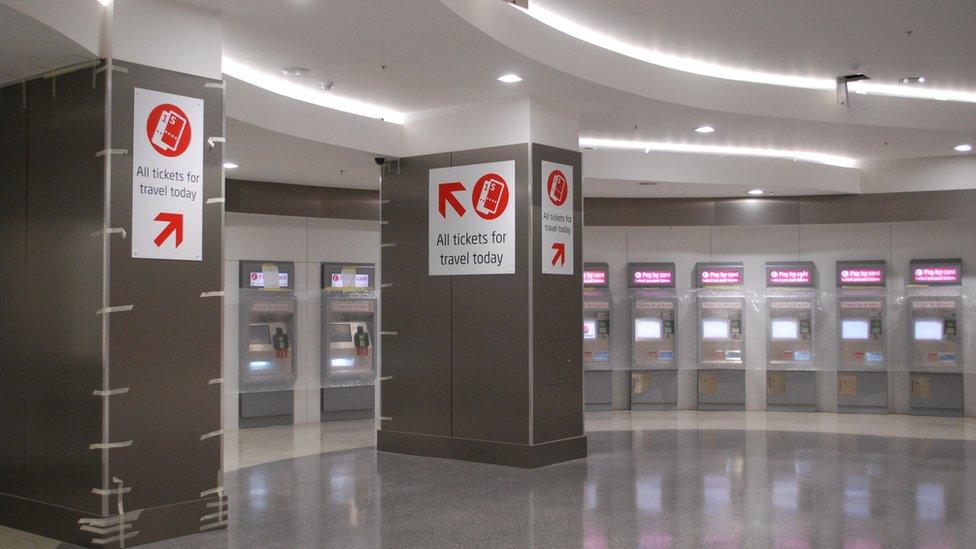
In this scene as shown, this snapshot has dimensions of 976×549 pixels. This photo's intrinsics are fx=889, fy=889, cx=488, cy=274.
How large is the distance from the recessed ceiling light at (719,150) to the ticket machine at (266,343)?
13.3 feet

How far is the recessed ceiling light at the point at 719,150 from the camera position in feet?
34.3

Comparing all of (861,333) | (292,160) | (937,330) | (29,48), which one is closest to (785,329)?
(861,333)

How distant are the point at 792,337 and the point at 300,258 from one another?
22.0ft

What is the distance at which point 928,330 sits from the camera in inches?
460

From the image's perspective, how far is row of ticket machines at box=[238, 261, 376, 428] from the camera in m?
10.6

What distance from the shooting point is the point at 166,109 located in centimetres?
540

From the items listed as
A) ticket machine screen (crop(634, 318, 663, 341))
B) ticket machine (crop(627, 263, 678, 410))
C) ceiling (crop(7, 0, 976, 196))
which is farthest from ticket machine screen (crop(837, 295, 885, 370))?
ceiling (crop(7, 0, 976, 196))

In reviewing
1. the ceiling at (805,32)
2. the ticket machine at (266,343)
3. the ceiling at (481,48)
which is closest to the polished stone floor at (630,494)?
the ticket machine at (266,343)

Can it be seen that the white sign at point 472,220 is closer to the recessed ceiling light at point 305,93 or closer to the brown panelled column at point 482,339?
the brown panelled column at point 482,339

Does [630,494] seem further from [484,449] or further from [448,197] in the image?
[448,197]

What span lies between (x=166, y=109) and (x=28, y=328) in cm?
168

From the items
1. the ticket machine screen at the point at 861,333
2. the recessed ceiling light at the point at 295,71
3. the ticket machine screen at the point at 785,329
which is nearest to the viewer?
the recessed ceiling light at the point at 295,71

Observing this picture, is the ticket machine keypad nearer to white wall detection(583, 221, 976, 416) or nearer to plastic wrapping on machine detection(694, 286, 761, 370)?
plastic wrapping on machine detection(694, 286, 761, 370)

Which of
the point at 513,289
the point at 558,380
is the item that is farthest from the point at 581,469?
the point at 513,289
